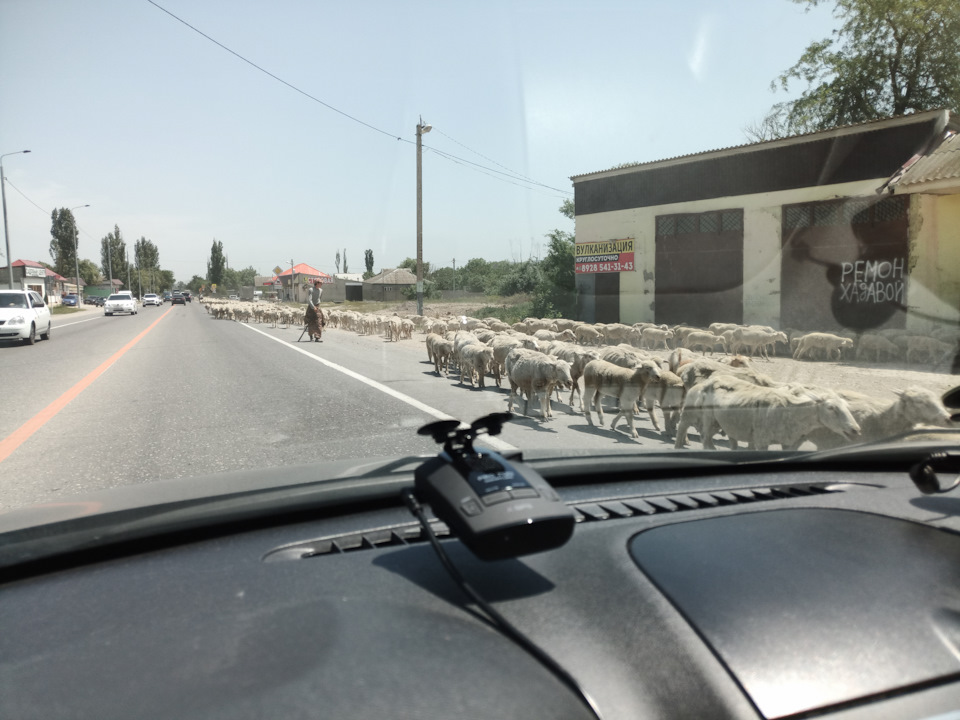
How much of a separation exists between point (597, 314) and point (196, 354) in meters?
18.9

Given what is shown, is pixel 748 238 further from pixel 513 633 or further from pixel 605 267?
pixel 513 633

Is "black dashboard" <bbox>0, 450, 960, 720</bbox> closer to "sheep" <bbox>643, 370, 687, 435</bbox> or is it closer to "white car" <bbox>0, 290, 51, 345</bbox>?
"sheep" <bbox>643, 370, 687, 435</bbox>

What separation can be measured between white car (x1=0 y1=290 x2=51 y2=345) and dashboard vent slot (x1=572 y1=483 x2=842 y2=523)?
21.7m

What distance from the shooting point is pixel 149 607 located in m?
1.50

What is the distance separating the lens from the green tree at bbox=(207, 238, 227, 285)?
139500 millimetres

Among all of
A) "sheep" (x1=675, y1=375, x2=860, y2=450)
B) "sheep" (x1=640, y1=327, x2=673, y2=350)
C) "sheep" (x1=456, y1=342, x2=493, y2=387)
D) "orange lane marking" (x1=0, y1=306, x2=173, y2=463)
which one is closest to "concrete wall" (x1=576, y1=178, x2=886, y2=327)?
"sheep" (x1=640, y1=327, x2=673, y2=350)

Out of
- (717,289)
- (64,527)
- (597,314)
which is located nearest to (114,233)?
(597,314)

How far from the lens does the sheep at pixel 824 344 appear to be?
57.6 feet

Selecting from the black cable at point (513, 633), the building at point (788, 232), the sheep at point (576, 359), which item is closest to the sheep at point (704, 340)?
the building at point (788, 232)

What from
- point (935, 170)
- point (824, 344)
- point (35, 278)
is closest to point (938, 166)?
point (935, 170)

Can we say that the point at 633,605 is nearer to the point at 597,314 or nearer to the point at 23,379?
the point at 23,379

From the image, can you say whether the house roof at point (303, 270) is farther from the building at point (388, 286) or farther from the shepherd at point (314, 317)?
the shepherd at point (314, 317)

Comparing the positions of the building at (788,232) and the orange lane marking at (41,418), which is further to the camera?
the building at (788,232)

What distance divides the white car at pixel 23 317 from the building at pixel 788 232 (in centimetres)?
2087
